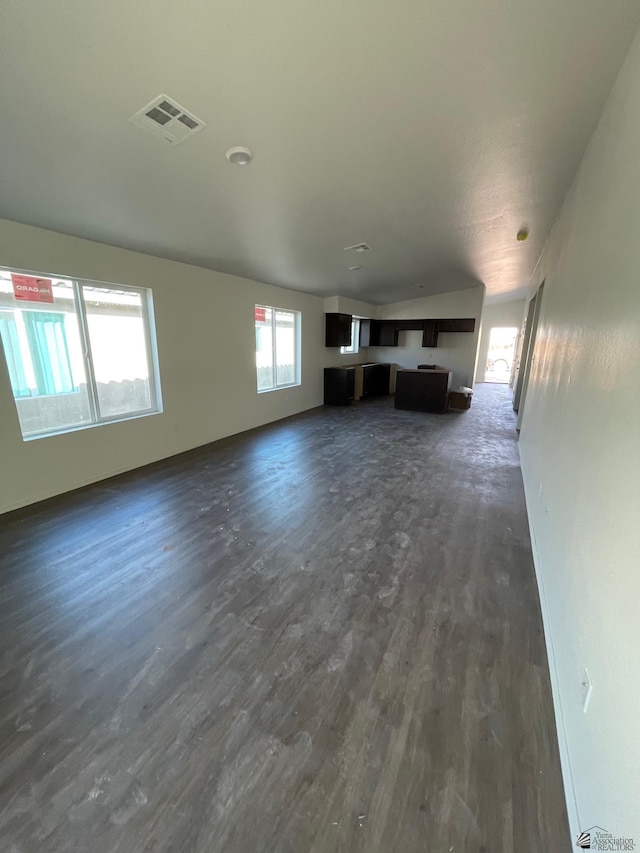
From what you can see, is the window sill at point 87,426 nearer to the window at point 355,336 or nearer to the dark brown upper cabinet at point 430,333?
the window at point 355,336

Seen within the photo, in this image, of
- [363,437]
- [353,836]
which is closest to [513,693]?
[353,836]

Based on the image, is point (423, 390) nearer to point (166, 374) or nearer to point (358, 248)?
point (358, 248)

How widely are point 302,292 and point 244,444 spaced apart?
3.56 meters

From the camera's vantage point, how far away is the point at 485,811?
1124mm

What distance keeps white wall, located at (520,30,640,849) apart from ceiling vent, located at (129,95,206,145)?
214 cm

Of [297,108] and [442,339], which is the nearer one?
[297,108]

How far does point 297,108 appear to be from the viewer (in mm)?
1865

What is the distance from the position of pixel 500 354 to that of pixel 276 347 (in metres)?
9.62

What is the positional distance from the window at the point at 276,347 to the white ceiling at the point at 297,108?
8.13 ft

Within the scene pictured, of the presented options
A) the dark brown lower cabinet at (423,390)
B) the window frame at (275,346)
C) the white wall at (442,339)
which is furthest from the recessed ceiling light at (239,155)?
the white wall at (442,339)

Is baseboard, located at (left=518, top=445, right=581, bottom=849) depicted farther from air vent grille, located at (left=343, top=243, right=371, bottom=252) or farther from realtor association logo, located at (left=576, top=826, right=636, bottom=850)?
air vent grille, located at (left=343, top=243, right=371, bottom=252)

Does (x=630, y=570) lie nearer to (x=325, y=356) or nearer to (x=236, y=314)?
(x=236, y=314)

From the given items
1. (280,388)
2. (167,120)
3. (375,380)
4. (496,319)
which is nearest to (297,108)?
(167,120)

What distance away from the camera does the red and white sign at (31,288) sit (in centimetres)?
298
